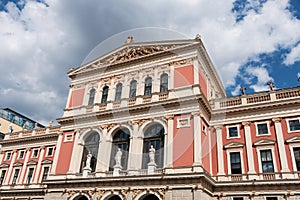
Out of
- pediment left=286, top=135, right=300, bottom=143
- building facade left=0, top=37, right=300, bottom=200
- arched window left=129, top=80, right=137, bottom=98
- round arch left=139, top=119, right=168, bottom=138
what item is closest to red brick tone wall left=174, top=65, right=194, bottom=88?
building facade left=0, top=37, right=300, bottom=200

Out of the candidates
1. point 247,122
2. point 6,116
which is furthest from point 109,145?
point 6,116

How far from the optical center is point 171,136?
23.0m

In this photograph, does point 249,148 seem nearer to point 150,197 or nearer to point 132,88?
point 150,197

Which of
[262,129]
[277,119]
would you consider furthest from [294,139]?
[262,129]

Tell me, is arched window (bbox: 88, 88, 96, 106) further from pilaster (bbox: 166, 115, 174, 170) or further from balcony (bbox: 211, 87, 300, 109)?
balcony (bbox: 211, 87, 300, 109)

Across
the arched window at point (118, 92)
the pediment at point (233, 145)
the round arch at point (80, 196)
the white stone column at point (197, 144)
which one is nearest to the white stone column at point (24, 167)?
the round arch at point (80, 196)

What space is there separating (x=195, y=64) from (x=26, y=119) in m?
46.9

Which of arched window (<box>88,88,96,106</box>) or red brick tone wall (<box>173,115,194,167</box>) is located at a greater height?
arched window (<box>88,88,96,106</box>)

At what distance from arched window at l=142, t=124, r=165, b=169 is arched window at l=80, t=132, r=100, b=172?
5302 millimetres

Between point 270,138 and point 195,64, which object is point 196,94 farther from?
point 270,138

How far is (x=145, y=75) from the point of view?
2795 centimetres

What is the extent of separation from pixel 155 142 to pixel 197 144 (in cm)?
421

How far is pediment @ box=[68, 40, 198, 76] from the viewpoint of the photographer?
1092 inches

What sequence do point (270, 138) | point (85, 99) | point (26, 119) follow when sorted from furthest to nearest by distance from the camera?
1. point (26, 119)
2. point (85, 99)
3. point (270, 138)
